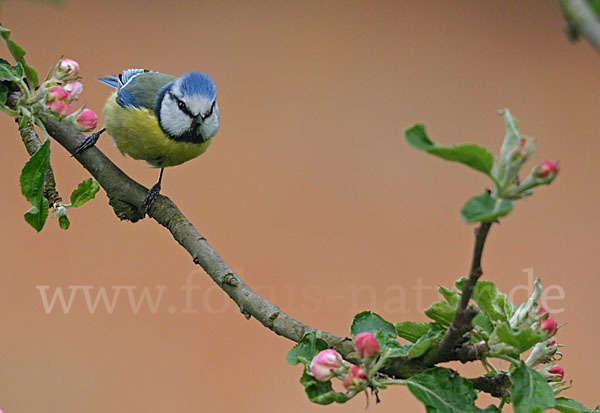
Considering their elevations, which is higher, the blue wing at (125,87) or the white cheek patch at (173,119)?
the blue wing at (125,87)

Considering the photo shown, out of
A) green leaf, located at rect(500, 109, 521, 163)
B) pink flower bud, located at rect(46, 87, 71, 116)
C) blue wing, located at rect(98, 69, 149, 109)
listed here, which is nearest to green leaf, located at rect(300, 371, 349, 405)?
green leaf, located at rect(500, 109, 521, 163)

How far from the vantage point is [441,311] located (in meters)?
0.54

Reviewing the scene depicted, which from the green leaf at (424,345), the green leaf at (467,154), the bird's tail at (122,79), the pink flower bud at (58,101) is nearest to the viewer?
the green leaf at (467,154)

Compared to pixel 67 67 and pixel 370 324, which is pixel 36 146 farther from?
pixel 370 324

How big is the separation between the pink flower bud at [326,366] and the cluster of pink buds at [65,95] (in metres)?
0.31

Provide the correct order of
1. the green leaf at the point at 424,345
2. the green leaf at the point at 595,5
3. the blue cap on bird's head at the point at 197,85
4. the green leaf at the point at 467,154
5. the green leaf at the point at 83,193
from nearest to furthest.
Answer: the green leaf at the point at 595,5, the green leaf at the point at 467,154, the green leaf at the point at 424,345, the green leaf at the point at 83,193, the blue cap on bird's head at the point at 197,85

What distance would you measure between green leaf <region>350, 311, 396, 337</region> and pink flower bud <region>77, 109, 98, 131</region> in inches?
12.2

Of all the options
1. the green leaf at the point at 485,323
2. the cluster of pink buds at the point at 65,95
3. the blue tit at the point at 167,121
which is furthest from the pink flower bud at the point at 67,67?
the blue tit at the point at 167,121

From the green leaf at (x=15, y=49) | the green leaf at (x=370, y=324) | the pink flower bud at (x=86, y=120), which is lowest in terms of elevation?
the green leaf at (x=370, y=324)

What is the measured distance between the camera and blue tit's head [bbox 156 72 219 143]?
4.14 feet

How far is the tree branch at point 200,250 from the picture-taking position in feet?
1.84

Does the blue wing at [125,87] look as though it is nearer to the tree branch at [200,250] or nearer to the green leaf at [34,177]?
the tree branch at [200,250]

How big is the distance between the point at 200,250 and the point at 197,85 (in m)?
0.62

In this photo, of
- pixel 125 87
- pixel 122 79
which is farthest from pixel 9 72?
pixel 122 79
